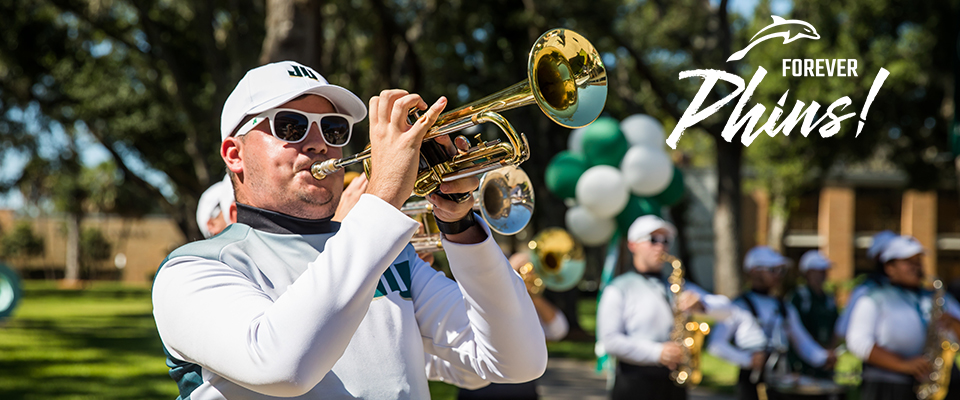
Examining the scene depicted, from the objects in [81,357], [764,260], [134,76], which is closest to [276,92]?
[764,260]

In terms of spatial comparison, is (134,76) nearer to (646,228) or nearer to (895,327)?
(646,228)

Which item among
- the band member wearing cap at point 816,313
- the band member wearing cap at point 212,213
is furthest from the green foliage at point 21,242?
the band member wearing cap at point 212,213

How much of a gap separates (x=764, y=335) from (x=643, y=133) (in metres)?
2.73

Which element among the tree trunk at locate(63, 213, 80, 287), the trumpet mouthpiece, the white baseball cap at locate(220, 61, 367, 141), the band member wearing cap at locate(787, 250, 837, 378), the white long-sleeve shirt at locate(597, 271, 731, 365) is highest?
the white baseball cap at locate(220, 61, 367, 141)

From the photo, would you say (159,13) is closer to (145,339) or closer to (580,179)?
(145,339)

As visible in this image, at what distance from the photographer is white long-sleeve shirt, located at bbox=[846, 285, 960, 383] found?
20.3 feet

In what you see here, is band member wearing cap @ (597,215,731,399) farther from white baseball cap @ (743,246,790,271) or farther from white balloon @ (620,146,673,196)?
white balloon @ (620,146,673,196)

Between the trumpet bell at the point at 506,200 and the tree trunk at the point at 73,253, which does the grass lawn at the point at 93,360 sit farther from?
the tree trunk at the point at 73,253

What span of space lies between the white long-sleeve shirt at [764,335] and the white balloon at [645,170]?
1.62 m

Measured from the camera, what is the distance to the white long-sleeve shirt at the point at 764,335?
6.83 m

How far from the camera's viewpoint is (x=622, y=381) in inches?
229

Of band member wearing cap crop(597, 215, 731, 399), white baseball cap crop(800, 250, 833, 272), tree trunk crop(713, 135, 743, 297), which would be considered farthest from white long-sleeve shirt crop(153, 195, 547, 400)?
tree trunk crop(713, 135, 743, 297)

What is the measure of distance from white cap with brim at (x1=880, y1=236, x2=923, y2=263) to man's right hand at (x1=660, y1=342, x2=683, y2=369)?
2169 mm

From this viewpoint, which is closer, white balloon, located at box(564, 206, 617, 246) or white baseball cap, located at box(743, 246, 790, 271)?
white baseball cap, located at box(743, 246, 790, 271)
